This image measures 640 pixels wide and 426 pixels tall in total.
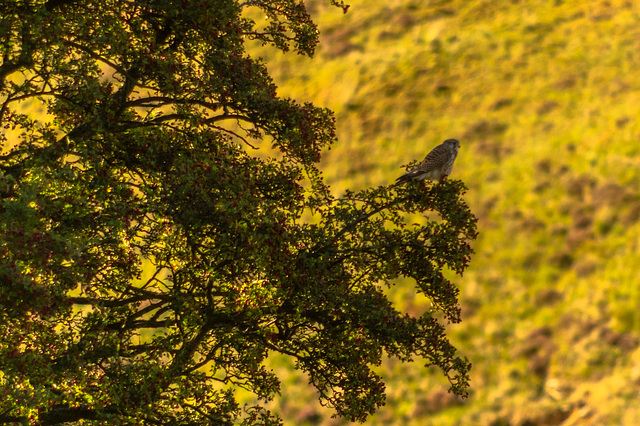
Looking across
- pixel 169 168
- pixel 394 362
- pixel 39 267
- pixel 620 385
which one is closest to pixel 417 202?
pixel 169 168

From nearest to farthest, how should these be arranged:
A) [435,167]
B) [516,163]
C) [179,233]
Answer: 1. [179,233]
2. [435,167]
3. [516,163]

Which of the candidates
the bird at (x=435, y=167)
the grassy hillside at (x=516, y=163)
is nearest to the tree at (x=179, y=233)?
the bird at (x=435, y=167)

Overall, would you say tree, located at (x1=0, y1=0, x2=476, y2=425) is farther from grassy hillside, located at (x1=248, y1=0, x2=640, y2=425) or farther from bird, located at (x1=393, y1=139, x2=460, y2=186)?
grassy hillside, located at (x1=248, y1=0, x2=640, y2=425)

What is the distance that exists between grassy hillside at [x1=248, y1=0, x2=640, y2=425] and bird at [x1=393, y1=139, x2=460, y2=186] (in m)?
12.2

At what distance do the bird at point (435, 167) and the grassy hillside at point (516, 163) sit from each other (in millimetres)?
12220

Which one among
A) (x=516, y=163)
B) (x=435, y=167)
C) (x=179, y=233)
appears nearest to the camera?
(x=179, y=233)

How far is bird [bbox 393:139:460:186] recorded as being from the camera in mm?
13922

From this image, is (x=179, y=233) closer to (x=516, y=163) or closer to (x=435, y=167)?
(x=435, y=167)

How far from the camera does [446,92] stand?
128 ft

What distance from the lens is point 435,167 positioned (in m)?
15.2

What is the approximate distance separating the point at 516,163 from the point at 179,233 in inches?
980

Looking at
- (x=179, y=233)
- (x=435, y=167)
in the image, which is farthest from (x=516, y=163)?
(x=179, y=233)

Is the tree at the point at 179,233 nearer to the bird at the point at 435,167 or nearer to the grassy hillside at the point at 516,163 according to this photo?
the bird at the point at 435,167

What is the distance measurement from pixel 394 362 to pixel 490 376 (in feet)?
13.5
